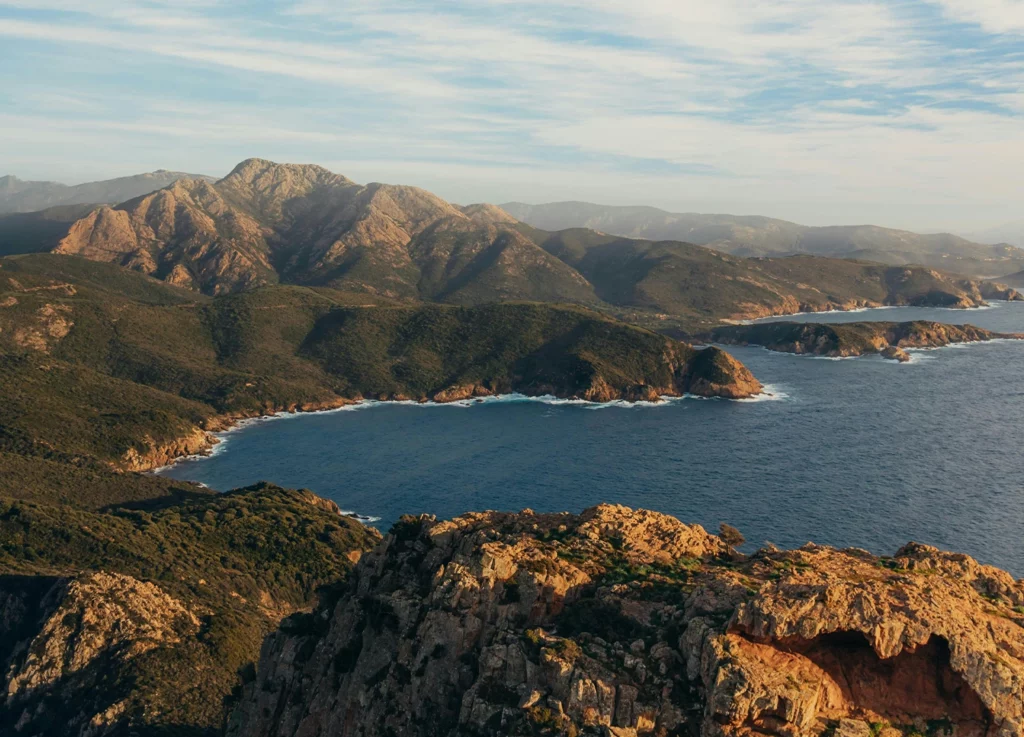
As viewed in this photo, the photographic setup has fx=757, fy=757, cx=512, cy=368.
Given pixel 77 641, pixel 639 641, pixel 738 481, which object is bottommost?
pixel 77 641

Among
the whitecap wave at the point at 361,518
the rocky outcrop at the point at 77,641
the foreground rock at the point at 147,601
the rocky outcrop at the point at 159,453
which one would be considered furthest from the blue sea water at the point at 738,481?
the rocky outcrop at the point at 77,641

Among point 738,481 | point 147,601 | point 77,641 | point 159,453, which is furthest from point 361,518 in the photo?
point 738,481

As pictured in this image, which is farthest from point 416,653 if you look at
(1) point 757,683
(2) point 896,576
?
(2) point 896,576


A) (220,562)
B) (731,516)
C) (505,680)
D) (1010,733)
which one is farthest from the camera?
(731,516)

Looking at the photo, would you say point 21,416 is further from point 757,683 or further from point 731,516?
point 757,683

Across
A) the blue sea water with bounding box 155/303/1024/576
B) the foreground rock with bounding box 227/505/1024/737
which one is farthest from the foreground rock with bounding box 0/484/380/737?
the foreground rock with bounding box 227/505/1024/737

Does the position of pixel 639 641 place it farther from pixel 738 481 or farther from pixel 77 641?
pixel 738 481
